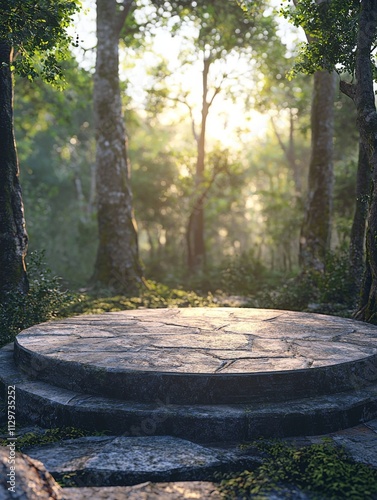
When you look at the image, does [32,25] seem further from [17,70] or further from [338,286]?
[338,286]

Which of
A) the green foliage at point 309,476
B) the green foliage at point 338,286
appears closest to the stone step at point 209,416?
the green foliage at point 309,476

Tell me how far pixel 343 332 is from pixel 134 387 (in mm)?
2142

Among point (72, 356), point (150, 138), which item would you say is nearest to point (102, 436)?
point (72, 356)

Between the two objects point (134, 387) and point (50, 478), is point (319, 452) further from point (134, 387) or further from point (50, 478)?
point (50, 478)

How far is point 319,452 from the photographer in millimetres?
2957

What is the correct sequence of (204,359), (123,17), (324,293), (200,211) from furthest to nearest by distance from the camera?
(200,211) < (123,17) < (324,293) < (204,359)

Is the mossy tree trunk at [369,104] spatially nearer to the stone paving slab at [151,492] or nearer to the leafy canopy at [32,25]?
the leafy canopy at [32,25]

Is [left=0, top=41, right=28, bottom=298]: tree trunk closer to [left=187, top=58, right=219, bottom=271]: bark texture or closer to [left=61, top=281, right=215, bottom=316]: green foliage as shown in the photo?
[left=61, top=281, right=215, bottom=316]: green foliage

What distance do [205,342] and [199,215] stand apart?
→ 13692mm

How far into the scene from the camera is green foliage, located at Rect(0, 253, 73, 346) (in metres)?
5.56

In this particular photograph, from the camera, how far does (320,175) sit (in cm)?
1036

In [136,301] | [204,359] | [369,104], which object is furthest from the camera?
[136,301]

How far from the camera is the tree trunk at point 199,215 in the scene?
17234mm

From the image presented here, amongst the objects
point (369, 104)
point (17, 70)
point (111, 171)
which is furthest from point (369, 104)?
point (111, 171)
